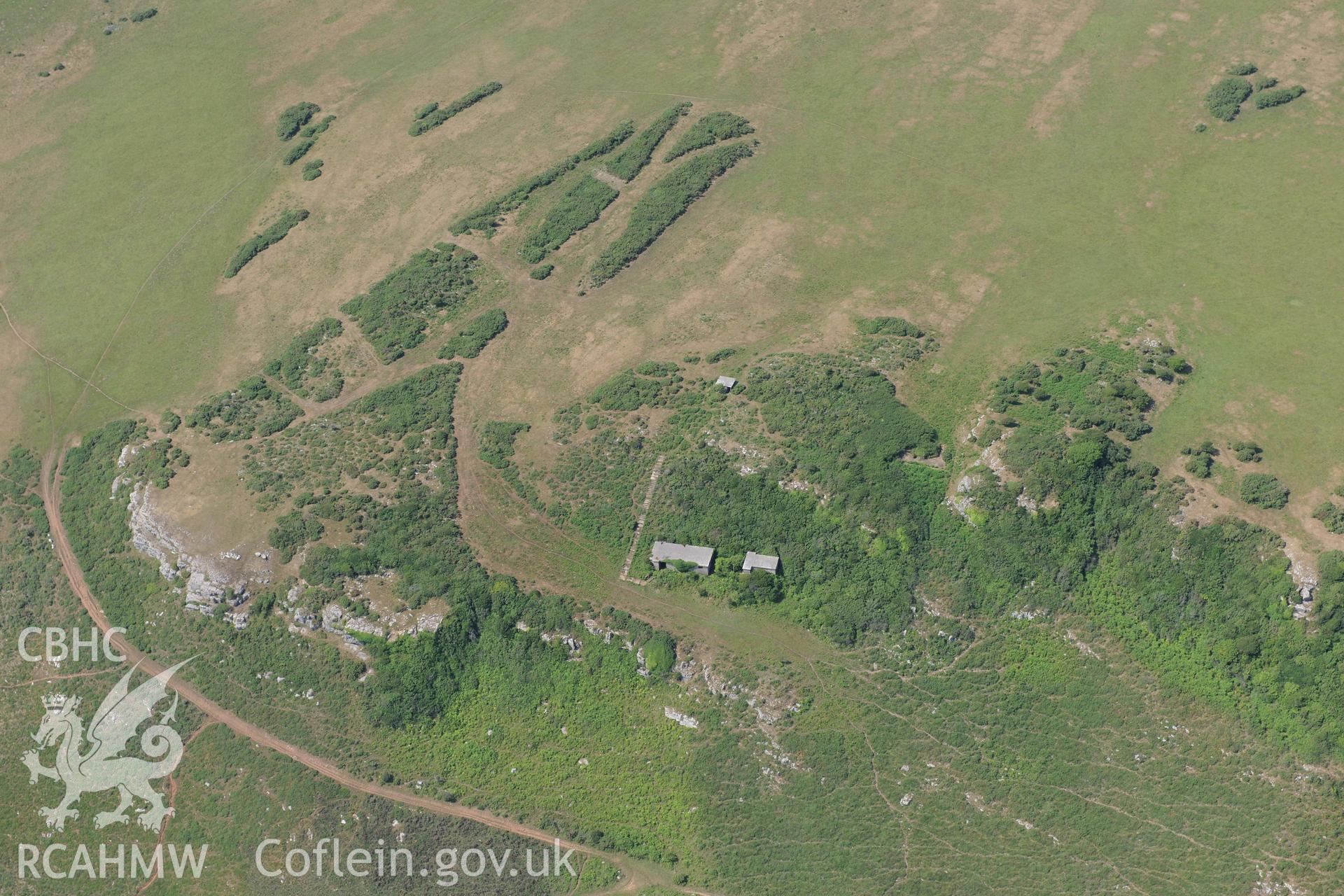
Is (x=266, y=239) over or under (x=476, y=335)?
over

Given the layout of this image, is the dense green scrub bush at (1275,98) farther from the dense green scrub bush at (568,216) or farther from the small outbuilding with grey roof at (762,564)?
the small outbuilding with grey roof at (762,564)

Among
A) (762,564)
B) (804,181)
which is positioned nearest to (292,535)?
(762,564)

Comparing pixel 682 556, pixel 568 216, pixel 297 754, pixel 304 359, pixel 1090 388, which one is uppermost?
pixel 568 216

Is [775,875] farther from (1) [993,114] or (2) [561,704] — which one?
(1) [993,114]

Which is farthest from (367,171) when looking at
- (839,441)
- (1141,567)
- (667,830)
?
(1141,567)

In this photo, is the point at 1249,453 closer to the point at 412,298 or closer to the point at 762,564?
the point at 762,564
